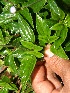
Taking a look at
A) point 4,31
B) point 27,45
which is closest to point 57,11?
point 27,45

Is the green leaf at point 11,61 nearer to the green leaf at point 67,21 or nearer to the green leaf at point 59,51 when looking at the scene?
the green leaf at point 59,51

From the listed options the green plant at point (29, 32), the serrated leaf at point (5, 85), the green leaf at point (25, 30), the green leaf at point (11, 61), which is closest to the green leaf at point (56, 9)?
the green plant at point (29, 32)

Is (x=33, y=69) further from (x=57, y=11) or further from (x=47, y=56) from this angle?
(x=57, y=11)

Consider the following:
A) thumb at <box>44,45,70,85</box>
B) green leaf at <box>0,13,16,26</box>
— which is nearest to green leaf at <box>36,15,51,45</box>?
thumb at <box>44,45,70,85</box>

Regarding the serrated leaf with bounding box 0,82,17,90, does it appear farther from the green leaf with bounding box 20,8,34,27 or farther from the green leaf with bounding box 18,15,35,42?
the green leaf with bounding box 20,8,34,27

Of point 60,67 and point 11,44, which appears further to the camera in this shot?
point 11,44

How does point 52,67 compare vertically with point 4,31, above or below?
below

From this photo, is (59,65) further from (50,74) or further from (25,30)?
(25,30)
